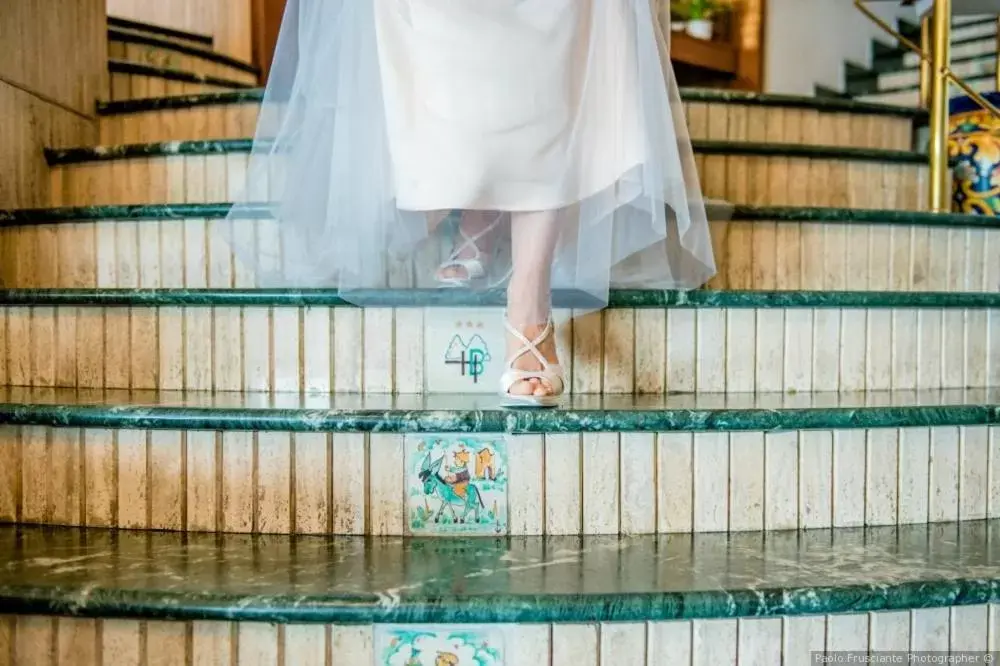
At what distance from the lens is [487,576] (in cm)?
94

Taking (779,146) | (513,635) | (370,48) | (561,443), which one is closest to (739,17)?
(779,146)

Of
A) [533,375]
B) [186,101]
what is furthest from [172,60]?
[533,375]

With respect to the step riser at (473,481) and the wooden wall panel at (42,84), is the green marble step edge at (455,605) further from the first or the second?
the wooden wall panel at (42,84)

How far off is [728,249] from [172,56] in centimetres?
206

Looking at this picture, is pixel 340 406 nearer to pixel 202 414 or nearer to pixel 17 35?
pixel 202 414

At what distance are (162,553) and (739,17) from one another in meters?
3.97

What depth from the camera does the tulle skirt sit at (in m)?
1.18

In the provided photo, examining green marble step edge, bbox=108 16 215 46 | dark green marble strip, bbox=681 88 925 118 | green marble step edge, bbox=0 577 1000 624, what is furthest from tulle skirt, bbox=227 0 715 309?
green marble step edge, bbox=108 16 215 46

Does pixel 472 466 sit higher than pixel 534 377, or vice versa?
pixel 534 377

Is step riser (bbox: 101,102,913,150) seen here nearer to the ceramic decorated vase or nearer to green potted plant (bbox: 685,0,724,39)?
the ceramic decorated vase

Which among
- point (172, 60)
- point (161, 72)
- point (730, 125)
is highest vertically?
point (172, 60)

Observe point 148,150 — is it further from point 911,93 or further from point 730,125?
point 911,93

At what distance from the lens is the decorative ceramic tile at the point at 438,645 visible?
2.97 ft

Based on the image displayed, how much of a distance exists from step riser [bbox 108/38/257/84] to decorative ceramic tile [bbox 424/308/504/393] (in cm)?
171
